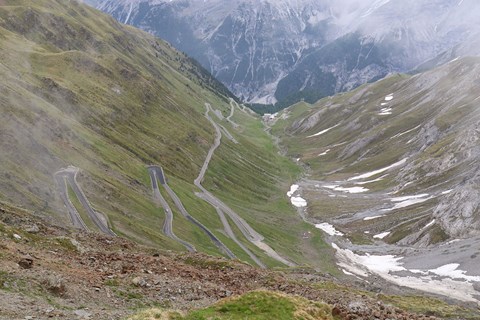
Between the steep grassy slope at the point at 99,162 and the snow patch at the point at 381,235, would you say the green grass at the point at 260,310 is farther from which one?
the snow patch at the point at 381,235

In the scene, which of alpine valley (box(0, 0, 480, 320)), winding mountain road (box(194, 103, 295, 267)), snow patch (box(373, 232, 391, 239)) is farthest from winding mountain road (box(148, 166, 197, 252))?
snow patch (box(373, 232, 391, 239))

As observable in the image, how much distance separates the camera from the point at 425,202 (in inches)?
6339

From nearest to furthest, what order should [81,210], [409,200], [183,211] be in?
[81,210] < [183,211] < [409,200]

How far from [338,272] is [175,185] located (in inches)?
2550

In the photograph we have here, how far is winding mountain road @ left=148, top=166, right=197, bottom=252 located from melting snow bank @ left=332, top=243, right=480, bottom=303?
155 feet

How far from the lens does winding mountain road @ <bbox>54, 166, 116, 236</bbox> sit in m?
86.4

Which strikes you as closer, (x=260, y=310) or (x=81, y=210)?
(x=260, y=310)

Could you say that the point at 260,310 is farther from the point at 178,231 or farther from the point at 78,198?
the point at 178,231

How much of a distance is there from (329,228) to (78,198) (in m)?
97.1

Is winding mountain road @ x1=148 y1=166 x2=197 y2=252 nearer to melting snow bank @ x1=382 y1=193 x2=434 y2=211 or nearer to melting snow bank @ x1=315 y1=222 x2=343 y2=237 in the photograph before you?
melting snow bank @ x1=315 y1=222 x2=343 y2=237

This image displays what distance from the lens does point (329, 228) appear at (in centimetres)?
16450

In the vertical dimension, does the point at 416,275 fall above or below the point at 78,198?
above

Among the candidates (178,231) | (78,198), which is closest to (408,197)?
(178,231)

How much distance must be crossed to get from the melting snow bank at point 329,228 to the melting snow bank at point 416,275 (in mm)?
21603
